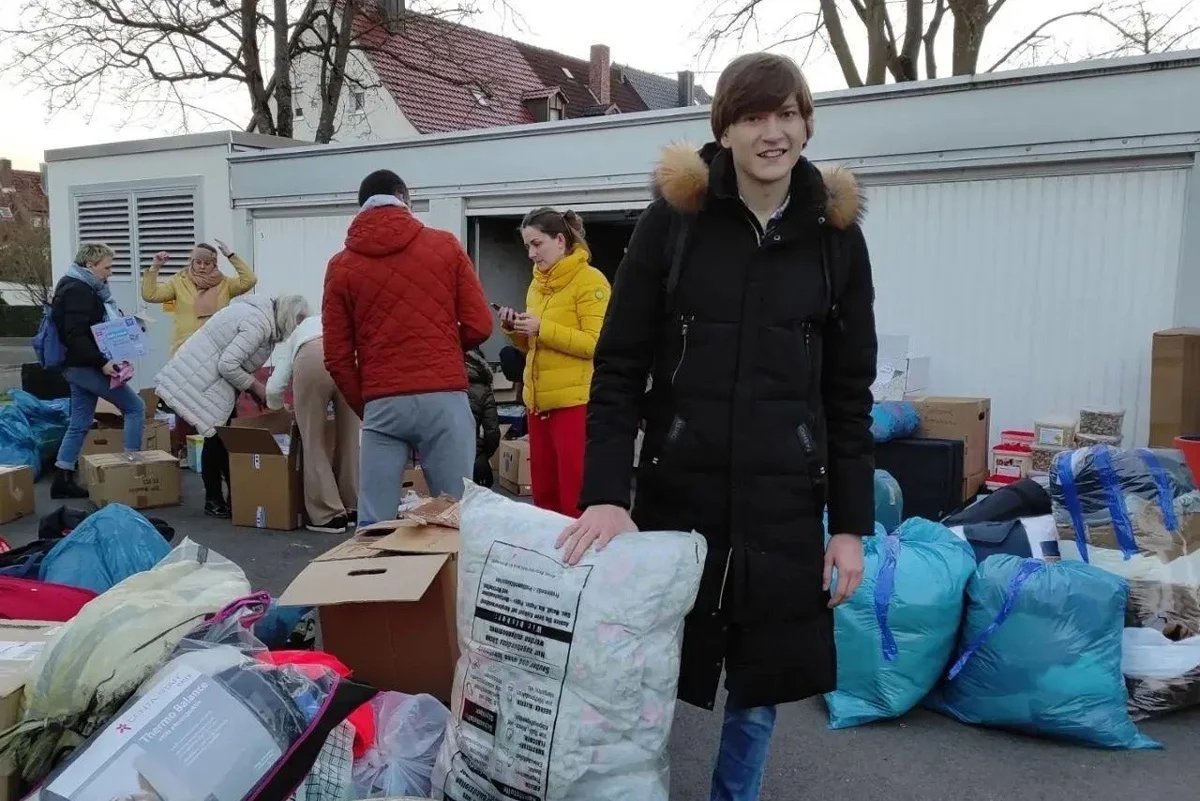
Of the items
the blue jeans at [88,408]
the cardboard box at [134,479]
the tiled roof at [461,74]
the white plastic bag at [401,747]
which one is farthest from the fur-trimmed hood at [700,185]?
the tiled roof at [461,74]

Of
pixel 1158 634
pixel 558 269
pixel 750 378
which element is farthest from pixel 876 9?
pixel 750 378

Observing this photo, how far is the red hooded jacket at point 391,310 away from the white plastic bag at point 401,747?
1.52 meters

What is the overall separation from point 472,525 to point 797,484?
0.67 meters

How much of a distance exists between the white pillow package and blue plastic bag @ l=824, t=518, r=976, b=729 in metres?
1.44

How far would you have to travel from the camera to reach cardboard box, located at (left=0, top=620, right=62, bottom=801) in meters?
2.17

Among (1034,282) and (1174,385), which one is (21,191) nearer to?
(1034,282)

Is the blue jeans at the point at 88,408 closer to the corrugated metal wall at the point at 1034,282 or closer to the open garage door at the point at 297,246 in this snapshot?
the open garage door at the point at 297,246

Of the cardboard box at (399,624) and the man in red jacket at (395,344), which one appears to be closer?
the cardboard box at (399,624)

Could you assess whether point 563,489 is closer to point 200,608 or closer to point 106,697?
point 200,608

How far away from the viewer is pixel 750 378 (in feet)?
6.35

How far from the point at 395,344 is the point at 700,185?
2179 mm

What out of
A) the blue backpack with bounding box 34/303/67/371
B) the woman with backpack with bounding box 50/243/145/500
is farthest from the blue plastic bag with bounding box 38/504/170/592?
the blue backpack with bounding box 34/303/67/371

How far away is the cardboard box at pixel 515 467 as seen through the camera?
22.9ft

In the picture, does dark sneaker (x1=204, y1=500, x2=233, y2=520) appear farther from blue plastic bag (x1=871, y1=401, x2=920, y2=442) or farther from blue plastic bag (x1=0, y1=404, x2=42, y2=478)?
blue plastic bag (x1=871, y1=401, x2=920, y2=442)
